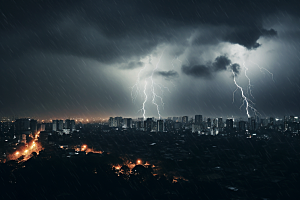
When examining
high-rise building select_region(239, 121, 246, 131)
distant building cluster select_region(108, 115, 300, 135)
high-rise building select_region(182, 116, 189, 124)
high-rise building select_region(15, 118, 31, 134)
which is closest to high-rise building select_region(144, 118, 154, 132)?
distant building cluster select_region(108, 115, 300, 135)

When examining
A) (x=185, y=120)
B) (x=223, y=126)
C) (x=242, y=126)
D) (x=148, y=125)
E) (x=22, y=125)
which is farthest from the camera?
(x=185, y=120)

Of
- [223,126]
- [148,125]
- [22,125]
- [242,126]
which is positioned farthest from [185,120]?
[22,125]

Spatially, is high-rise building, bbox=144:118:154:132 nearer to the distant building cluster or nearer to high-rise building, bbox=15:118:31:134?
the distant building cluster

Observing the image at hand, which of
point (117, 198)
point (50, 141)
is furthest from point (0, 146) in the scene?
point (117, 198)

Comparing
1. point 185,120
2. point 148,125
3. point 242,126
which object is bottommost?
point 148,125

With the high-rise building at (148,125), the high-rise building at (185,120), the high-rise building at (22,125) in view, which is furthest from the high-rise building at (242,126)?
the high-rise building at (22,125)

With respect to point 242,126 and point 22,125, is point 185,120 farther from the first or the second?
point 22,125

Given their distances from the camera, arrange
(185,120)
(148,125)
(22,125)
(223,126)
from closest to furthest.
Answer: (22,125), (223,126), (148,125), (185,120)

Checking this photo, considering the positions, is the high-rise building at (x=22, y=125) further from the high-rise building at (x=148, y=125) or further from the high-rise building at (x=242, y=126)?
the high-rise building at (x=242, y=126)

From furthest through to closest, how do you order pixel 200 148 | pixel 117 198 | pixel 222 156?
pixel 200 148 < pixel 222 156 < pixel 117 198

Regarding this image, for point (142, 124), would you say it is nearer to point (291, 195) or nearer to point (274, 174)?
point (274, 174)

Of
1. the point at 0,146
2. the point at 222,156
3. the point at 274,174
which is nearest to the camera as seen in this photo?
the point at 274,174
